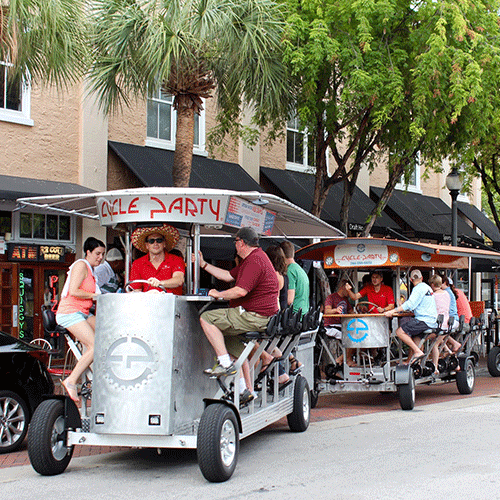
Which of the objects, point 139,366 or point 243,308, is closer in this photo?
point 139,366

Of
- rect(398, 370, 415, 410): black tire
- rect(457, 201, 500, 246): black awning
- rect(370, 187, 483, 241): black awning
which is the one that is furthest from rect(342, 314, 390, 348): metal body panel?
rect(457, 201, 500, 246): black awning

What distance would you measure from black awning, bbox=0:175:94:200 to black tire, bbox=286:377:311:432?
6.04 meters

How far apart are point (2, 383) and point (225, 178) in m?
9.76

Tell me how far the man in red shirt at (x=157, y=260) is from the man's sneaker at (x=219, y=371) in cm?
95

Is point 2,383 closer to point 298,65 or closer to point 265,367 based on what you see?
point 265,367

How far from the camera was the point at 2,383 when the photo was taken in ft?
25.0

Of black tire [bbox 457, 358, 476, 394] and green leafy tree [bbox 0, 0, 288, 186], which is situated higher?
green leafy tree [bbox 0, 0, 288, 186]

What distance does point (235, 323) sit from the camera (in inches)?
279

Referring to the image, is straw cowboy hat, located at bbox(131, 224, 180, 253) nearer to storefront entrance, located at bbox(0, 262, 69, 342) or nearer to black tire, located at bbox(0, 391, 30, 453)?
black tire, located at bbox(0, 391, 30, 453)

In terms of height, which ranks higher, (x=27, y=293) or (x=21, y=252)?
(x=21, y=252)

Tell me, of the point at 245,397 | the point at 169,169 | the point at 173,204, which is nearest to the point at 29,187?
the point at 169,169

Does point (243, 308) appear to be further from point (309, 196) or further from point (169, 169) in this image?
point (309, 196)

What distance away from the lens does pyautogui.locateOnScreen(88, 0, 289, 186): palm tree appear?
37.1 ft

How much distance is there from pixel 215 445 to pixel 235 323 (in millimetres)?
1337
